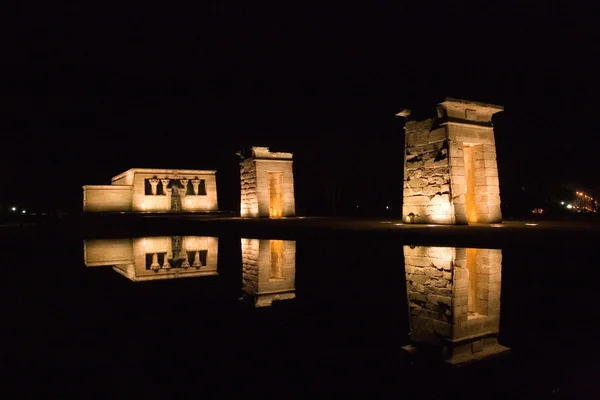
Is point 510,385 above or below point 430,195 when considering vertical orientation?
below

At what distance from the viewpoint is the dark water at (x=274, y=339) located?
95.7 inches

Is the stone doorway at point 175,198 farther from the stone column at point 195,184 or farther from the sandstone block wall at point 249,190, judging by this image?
the sandstone block wall at point 249,190

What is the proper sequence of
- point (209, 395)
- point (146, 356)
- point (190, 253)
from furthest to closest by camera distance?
1. point (190, 253)
2. point (146, 356)
3. point (209, 395)

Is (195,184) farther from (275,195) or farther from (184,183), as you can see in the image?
(275,195)

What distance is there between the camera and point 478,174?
14594 millimetres

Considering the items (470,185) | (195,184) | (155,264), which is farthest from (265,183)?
(195,184)

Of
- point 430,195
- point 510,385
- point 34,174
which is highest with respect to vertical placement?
point 34,174

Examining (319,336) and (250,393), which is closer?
(250,393)

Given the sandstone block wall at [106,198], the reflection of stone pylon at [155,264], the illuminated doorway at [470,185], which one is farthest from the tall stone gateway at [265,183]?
the sandstone block wall at [106,198]

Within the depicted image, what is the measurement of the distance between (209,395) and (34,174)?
53.8 meters

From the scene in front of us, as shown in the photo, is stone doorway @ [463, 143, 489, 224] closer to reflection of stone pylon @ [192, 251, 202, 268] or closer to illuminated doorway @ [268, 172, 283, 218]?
reflection of stone pylon @ [192, 251, 202, 268]

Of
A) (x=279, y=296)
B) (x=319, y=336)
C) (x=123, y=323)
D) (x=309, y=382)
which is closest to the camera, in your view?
(x=309, y=382)

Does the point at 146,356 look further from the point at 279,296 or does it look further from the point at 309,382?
the point at 279,296

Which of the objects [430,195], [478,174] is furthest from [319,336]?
[478,174]
